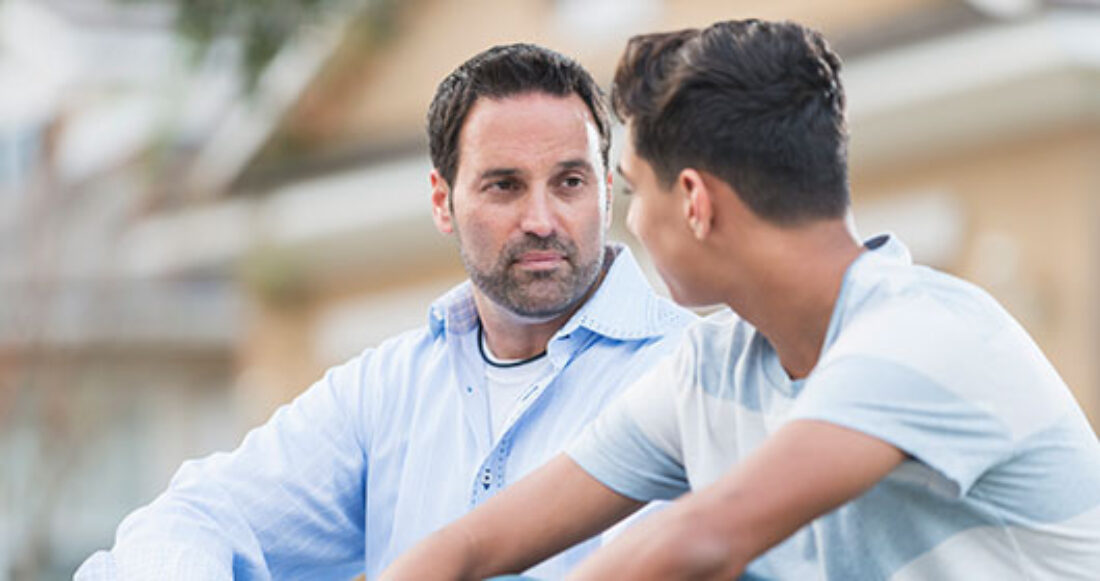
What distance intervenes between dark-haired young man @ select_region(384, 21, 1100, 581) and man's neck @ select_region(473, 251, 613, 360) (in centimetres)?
69

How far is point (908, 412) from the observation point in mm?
1938

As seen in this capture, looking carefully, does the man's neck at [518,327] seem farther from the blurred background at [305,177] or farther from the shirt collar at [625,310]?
the blurred background at [305,177]

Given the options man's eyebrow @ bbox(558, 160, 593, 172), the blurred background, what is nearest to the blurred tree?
the blurred background

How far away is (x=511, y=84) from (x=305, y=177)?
26.2 ft

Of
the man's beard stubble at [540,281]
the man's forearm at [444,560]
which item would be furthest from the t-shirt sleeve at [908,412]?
the man's beard stubble at [540,281]

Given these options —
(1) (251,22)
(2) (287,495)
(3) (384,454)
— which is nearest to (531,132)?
(3) (384,454)

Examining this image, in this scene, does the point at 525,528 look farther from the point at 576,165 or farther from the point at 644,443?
the point at 576,165

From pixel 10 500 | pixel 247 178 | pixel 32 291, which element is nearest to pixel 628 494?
pixel 247 178

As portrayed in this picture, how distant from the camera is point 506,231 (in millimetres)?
3004

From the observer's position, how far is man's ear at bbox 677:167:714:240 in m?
2.13

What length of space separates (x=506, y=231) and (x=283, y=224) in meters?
8.19

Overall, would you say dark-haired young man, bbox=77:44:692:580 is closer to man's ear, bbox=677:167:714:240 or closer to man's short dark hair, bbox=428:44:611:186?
man's short dark hair, bbox=428:44:611:186

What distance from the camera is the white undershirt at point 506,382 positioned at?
120 inches

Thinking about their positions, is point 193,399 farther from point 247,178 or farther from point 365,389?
point 365,389
